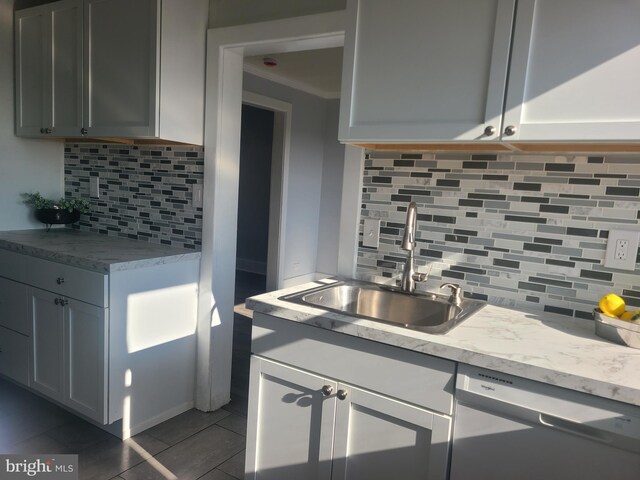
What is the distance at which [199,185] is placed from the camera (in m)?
2.45

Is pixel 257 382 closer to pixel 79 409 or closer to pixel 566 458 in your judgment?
pixel 566 458

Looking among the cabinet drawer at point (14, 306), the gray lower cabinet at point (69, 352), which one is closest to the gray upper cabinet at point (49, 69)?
the cabinet drawer at point (14, 306)

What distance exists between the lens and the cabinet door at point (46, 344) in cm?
229

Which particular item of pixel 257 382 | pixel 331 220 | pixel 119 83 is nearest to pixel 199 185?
pixel 119 83

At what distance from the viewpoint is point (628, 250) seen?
58.8 inches

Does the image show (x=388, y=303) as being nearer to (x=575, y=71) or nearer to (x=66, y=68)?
(x=575, y=71)

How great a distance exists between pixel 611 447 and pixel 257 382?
3.49ft

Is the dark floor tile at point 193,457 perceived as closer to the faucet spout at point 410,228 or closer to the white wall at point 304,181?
the faucet spout at point 410,228

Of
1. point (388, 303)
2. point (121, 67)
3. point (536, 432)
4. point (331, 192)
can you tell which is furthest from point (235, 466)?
point (331, 192)

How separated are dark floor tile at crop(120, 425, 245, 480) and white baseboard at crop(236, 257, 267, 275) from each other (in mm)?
3863

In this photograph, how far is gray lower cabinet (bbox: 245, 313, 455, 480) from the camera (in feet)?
4.29

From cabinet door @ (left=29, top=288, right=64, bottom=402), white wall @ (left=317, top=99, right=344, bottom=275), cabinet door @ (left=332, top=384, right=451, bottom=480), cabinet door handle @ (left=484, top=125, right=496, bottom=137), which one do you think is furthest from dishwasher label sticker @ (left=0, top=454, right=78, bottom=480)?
white wall @ (left=317, top=99, right=344, bottom=275)

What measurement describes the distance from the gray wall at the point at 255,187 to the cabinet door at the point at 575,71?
15.8 feet

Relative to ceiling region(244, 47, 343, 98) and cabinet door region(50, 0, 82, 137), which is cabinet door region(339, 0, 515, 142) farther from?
ceiling region(244, 47, 343, 98)
